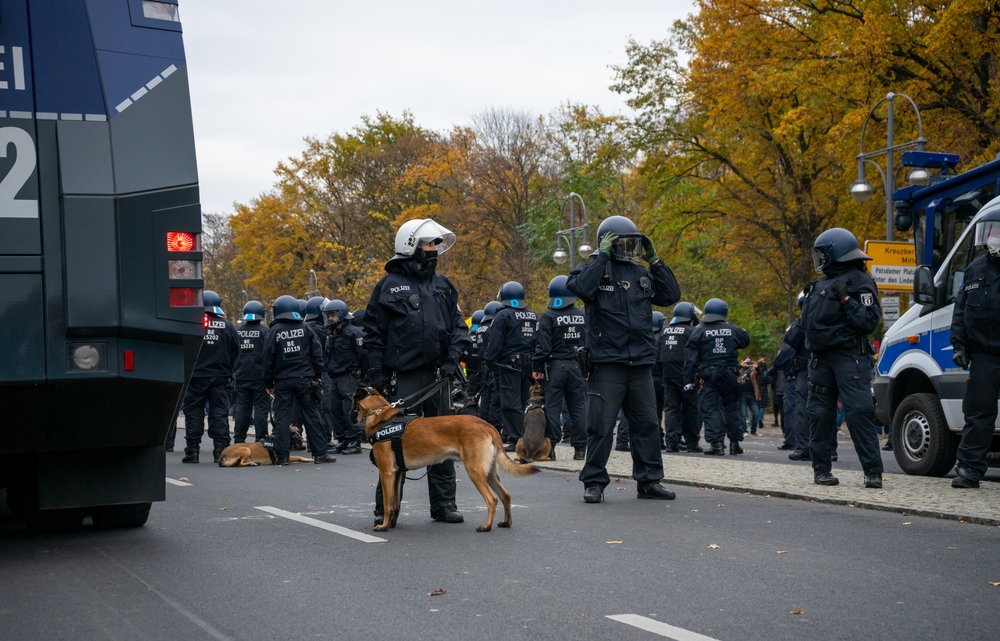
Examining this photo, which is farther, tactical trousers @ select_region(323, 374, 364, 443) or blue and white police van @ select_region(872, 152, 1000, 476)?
tactical trousers @ select_region(323, 374, 364, 443)

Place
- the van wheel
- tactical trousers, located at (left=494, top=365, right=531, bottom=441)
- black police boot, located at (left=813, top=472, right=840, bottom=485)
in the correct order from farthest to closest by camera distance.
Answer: tactical trousers, located at (left=494, top=365, right=531, bottom=441), the van wheel, black police boot, located at (left=813, top=472, right=840, bottom=485)

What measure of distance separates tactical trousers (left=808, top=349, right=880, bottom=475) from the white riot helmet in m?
3.81

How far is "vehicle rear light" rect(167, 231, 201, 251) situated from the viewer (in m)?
5.62

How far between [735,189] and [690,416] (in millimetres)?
15794

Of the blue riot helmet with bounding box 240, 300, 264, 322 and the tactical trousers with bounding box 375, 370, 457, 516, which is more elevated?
the blue riot helmet with bounding box 240, 300, 264, 322

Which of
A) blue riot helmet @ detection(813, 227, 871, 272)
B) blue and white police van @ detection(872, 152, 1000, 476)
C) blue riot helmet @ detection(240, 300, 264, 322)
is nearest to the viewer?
blue riot helmet @ detection(813, 227, 871, 272)

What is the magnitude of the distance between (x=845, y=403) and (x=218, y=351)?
8.64 m

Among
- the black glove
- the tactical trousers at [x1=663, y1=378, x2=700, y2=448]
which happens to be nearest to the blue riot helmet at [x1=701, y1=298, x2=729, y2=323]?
the tactical trousers at [x1=663, y1=378, x2=700, y2=448]

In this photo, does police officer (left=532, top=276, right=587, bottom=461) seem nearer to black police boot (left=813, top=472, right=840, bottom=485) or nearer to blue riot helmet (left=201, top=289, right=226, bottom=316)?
black police boot (left=813, top=472, right=840, bottom=485)

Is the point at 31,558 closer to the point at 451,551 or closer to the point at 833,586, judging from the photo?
the point at 451,551

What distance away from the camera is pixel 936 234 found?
10922 mm

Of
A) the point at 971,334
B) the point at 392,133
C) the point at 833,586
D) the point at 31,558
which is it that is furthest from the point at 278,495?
the point at 392,133

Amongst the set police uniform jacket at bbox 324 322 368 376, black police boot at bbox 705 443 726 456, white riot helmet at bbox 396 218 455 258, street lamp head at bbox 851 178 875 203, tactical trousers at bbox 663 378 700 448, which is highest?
street lamp head at bbox 851 178 875 203

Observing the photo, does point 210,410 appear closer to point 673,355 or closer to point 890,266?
point 673,355
